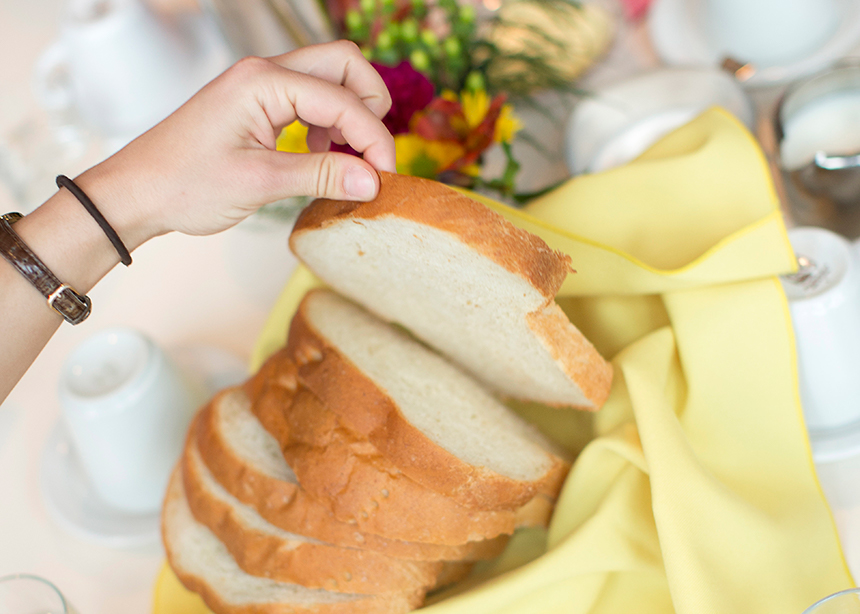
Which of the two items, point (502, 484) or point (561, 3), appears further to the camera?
point (561, 3)

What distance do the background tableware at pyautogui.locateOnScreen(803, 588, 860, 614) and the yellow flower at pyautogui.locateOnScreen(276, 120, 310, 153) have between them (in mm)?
676

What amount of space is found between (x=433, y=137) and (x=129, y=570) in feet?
2.27

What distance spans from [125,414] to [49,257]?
0.76 feet

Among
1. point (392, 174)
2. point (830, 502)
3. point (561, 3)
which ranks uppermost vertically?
point (392, 174)

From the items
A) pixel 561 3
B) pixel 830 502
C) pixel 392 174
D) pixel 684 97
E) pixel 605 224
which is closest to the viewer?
pixel 392 174

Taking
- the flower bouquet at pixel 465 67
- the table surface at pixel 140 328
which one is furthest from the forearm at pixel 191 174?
the table surface at pixel 140 328

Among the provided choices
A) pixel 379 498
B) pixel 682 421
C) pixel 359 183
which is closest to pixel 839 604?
pixel 682 421

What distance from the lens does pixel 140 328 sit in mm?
1145

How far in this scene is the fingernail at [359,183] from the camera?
23.7 inches

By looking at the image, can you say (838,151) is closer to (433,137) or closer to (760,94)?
(760,94)

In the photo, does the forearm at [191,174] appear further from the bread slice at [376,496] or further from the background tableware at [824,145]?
the background tableware at [824,145]

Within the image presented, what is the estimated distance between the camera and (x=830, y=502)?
28.5 inches

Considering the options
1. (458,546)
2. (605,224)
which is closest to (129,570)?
(458,546)

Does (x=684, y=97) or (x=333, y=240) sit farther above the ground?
(x=333, y=240)
